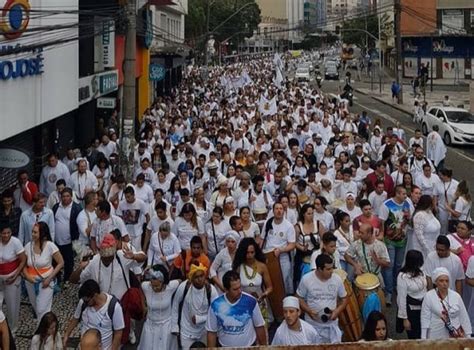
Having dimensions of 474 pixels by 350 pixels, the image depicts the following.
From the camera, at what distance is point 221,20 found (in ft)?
325

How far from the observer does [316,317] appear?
7.08 metres

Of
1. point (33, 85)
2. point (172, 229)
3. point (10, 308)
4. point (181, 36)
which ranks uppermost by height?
point (181, 36)

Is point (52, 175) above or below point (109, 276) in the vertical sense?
above

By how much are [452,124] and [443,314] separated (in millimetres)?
21237

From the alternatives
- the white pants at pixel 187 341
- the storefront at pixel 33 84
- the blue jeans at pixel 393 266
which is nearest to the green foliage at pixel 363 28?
the storefront at pixel 33 84

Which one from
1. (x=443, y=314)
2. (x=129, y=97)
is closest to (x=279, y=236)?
(x=443, y=314)

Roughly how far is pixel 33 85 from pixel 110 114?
37.2 ft

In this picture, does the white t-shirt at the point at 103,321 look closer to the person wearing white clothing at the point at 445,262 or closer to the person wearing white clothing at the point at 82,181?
the person wearing white clothing at the point at 445,262

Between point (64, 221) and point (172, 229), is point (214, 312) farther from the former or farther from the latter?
point (64, 221)

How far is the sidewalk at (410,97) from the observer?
142 ft

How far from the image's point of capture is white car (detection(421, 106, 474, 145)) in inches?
1034

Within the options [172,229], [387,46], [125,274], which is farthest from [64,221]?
[387,46]

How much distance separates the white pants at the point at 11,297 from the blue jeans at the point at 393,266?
4.49 meters

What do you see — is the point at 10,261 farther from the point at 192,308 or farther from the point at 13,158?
the point at 13,158
